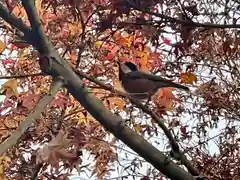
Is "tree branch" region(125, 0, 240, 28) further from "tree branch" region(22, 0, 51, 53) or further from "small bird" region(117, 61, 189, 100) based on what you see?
"small bird" region(117, 61, 189, 100)

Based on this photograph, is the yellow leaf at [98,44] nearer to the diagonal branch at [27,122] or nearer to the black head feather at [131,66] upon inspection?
the black head feather at [131,66]

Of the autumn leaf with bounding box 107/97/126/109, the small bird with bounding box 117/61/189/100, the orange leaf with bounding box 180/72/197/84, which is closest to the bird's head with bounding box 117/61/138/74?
the small bird with bounding box 117/61/189/100

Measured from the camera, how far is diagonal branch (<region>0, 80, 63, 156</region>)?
1.06 meters

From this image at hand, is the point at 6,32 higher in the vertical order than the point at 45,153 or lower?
higher

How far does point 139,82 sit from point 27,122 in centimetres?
98

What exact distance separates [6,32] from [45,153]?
78 centimetres

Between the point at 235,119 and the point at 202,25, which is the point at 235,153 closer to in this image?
the point at 235,119

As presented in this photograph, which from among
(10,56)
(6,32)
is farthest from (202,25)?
(10,56)

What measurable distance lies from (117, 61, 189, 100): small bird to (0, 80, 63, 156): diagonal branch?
2.16 ft

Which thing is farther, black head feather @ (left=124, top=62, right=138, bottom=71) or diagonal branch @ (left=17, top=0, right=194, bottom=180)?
black head feather @ (left=124, top=62, right=138, bottom=71)

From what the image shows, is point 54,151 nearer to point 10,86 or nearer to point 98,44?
point 10,86

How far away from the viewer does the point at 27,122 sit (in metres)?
1.15

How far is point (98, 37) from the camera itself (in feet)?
5.90

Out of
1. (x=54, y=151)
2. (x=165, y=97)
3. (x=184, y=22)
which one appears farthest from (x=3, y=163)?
(x=184, y=22)
